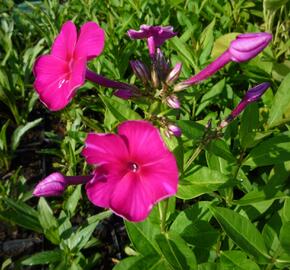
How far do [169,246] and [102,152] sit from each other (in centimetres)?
43

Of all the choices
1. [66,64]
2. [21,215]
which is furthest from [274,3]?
[21,215]

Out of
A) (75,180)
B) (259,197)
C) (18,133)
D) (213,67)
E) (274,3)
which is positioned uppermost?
(213,67)

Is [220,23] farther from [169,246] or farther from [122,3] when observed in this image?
[169,246]

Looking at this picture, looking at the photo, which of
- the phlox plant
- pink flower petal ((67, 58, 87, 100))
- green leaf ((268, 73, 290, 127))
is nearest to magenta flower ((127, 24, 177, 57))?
the phlox plant

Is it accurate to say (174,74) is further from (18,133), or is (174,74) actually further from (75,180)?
(18,133)

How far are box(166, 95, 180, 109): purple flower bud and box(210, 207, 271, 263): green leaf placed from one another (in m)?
0.33

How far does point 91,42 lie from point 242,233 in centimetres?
67

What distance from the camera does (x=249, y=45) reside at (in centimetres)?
90

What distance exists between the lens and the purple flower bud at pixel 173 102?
3.32 ft

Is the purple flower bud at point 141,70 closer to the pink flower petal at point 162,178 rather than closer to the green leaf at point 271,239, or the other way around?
the pink flower petal at point 162,178

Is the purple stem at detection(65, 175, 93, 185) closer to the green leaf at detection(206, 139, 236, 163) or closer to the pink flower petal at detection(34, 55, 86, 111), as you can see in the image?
the pink flower petal at detection(34, 55, 86, 111)

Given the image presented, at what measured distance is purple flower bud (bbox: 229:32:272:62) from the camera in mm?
890

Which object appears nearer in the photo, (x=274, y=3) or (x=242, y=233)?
(x=242, y=233)

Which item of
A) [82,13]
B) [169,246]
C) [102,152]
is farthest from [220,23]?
[102,152]
